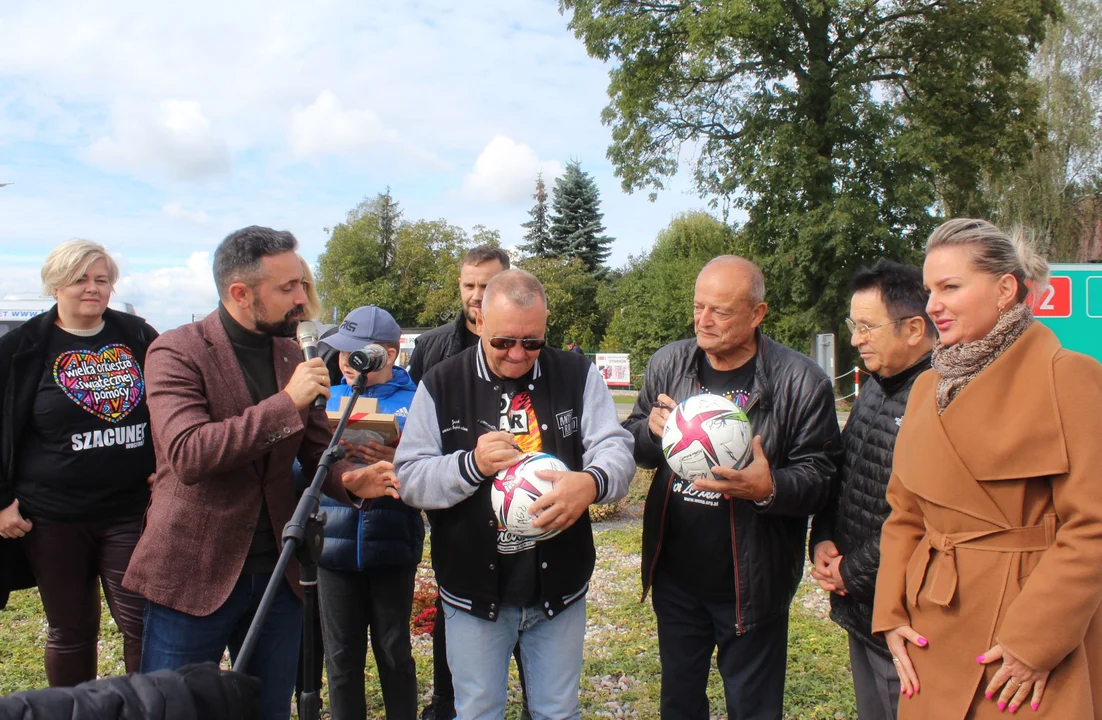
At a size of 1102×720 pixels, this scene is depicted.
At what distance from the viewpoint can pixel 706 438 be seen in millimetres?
3031

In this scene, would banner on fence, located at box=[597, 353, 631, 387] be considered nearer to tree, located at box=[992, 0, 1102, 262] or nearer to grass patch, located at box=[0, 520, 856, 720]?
tree, located at box=[992, 0, 1102, 262]

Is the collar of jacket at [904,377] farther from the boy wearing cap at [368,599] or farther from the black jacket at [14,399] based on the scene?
the black jacket at [14,399]

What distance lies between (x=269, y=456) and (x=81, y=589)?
1675 millimetres

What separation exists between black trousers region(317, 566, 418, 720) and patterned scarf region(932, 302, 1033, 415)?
2600mm

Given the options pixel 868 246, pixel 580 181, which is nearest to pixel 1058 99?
pixel 868 246

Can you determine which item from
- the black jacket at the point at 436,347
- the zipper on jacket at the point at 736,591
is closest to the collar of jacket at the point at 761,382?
the zipper on jacket at the point at 736,591

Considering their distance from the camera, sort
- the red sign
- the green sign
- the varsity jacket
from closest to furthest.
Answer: the varsity jacket
the green sign
the red sign

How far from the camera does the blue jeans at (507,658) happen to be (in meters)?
2.97

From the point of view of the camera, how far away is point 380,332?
13.6 feet

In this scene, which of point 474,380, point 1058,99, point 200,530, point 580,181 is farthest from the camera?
point 580,181

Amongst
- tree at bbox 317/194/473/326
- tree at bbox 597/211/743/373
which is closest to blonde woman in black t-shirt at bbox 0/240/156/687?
tree at bbox 597/211/743/373

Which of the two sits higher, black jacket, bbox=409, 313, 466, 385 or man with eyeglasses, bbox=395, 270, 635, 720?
black jacket, bbox=409, 313, 466, 385

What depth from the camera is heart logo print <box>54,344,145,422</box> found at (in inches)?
147

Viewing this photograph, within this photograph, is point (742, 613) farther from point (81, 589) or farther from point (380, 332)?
point (81, 589)
